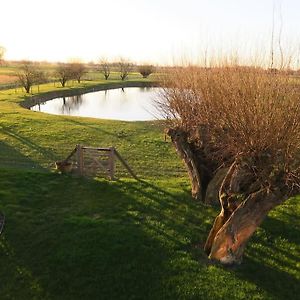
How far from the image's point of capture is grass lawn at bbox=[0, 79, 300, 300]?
37.3 feet

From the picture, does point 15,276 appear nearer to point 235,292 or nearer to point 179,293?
point 179,293

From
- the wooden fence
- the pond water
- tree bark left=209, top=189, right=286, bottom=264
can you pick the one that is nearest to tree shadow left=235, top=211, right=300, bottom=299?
tree bark left=209, top=189, right=286, bottom=264

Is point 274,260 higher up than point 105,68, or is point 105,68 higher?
point 105,68

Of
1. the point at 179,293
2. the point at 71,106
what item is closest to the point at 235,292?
the point at 179,293

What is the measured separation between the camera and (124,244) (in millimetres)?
13125

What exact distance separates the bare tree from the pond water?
29.2m

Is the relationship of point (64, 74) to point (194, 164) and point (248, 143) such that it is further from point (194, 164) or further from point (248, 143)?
point (248, 143)

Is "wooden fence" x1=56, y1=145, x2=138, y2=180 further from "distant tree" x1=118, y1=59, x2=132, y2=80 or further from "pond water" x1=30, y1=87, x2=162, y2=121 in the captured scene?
"distant tree" x1=118, y1=59, x2=132, y2=80

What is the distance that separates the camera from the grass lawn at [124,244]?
11.4m

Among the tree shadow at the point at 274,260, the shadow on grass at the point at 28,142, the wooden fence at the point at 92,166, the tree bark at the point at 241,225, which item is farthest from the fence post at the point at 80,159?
the tree shadow at the point at 274,260

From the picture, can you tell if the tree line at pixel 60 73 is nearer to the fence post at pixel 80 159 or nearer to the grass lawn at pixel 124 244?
the fence post at pixel 80 159

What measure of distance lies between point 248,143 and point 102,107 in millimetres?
46943

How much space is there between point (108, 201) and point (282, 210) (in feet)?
24.8

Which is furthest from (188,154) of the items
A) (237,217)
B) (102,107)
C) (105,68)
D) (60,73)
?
(105,68)
